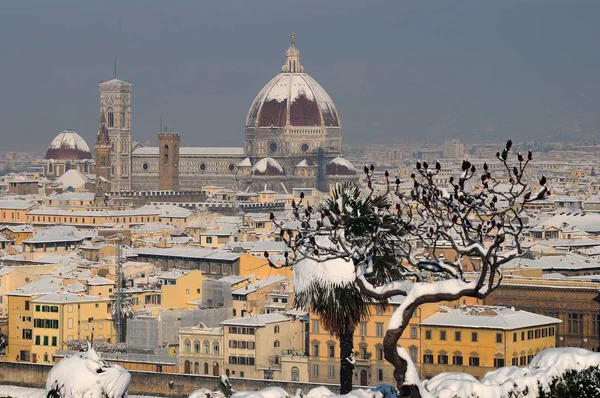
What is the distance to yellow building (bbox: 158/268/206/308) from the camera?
47.6 m

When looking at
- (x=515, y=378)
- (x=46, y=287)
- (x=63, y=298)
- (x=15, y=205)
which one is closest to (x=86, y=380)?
(x=515, y=378)

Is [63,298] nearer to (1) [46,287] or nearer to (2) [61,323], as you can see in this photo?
(2) [61,323]

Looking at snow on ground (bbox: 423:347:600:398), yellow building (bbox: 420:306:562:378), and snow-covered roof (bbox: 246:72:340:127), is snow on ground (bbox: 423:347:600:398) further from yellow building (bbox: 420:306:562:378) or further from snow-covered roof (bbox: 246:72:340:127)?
snow-covered roof (bbox: 246:72:340:127)

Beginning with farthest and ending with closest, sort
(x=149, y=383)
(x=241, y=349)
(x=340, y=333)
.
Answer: (x=241, y=349), (x=149, y=383), (x=340, y=333)

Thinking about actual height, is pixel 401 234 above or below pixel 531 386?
above

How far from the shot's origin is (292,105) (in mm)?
132875

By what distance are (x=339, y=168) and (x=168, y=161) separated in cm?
1178

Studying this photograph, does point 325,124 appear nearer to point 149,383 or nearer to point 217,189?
point 217,189

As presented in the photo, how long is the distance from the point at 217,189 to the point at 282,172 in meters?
4.47

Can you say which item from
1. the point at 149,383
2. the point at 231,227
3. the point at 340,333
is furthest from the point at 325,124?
the point at 340,333

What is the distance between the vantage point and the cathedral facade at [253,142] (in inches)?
5118

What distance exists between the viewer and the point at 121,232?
74500 millimetres

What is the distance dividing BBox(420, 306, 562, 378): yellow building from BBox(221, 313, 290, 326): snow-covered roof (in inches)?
184

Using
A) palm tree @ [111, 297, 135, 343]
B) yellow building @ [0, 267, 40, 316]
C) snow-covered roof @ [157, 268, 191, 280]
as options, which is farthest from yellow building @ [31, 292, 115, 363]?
snow-covered roof @ [157, 268, 191, 280]
